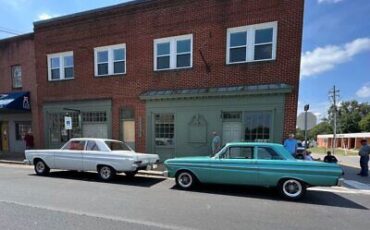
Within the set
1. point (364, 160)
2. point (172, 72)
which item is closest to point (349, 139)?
point (364, 160)

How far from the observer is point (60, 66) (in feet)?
50.8

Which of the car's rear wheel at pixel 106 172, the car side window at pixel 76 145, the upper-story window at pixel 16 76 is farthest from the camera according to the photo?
the upper-story window at pixel 16 76

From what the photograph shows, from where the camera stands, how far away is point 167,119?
12.9 meters

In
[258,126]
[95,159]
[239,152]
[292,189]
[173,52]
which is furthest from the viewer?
[173,52]

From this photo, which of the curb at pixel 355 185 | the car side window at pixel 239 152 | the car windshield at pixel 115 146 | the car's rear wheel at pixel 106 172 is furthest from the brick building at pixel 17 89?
the curb at pixel 355 185

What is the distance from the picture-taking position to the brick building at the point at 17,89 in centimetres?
1639

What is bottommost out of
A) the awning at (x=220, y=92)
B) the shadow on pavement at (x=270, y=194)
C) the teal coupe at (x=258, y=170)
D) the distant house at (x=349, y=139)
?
the distant house at (x=349, y=139)

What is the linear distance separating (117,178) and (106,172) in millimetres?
631

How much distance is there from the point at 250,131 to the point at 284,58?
357cm

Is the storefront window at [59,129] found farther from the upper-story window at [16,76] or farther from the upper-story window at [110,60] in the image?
the upper-story window at [16,76]

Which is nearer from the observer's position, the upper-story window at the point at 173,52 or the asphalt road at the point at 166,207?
the asphalt road at the point at 166,207

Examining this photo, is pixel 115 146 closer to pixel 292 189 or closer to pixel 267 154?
pixel 267 154

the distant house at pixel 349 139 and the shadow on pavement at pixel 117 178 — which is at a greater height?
the shadow on pavement at pixel 117 178

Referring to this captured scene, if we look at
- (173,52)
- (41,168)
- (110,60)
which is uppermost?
(173,52)
